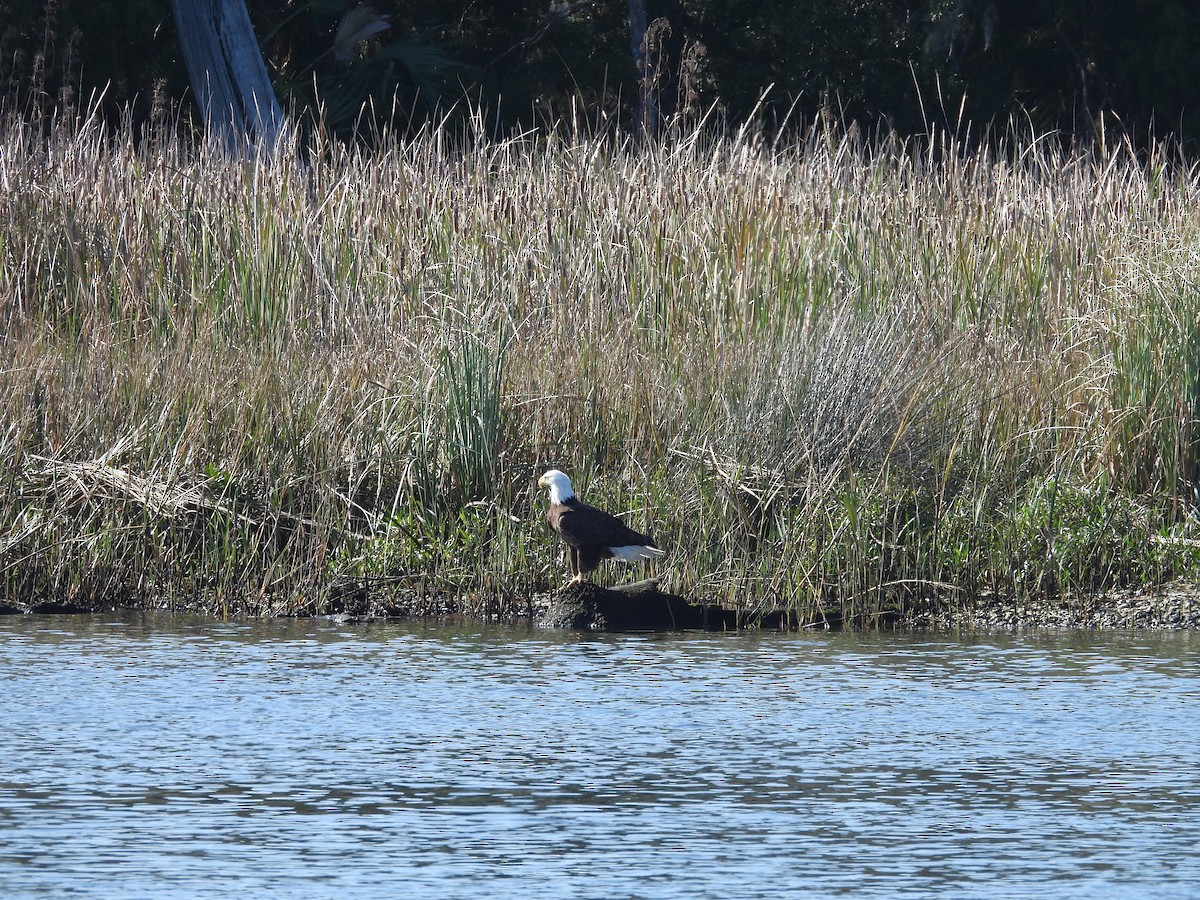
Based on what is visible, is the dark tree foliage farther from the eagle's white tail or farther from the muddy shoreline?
the eagle's white tail

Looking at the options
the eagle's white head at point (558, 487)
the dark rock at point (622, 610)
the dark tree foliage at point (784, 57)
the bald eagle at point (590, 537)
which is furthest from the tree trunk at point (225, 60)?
the dark rock at point (622, 610)

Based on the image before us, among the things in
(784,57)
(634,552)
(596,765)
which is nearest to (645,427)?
(634,552)

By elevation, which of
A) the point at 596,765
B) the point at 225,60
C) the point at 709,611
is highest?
the point at 225,60

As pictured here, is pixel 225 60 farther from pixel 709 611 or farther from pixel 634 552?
pixel 709 611

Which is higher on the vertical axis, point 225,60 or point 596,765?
point 225,60

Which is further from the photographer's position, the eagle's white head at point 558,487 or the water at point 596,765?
the eagle's white head at point 558,487

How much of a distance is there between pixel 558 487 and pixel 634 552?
1.21 feet

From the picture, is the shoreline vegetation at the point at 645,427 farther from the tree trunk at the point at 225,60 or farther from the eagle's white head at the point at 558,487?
the tree trunk at the point at 225,60

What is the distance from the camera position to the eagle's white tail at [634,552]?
7297 mm

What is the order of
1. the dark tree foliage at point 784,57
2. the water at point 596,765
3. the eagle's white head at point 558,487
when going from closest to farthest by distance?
the water at point 596,765
the eagle's white head at point 558,487
the dark tree foliage at point 784,57

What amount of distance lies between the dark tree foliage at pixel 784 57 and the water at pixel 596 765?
14.1 metres

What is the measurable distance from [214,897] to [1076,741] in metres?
2.35

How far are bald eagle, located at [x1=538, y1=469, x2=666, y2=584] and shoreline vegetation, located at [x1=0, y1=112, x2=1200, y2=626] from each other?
32 cm

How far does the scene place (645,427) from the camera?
8.05 meters
